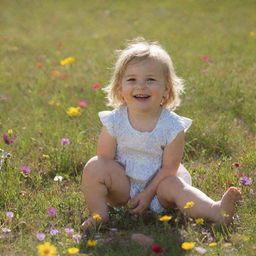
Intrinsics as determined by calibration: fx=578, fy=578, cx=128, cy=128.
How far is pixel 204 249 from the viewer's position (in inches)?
111

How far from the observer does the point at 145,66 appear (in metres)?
3.40

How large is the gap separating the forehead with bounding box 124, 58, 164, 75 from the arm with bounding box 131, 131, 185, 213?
404 mm

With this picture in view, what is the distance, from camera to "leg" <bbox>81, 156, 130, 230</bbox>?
3.27m

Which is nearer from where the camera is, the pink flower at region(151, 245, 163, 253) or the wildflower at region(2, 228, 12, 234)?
the pink flower at region(151, 245, 163, 253)

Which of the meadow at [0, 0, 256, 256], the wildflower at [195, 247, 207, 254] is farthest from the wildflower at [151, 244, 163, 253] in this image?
the wildflower at [195, 247, 207, 254]

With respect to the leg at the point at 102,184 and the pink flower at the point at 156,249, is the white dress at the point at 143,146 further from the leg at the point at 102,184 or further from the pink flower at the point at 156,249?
the pink flower at the point at 156,249

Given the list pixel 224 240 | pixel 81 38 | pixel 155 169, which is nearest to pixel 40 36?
pixel 81 38

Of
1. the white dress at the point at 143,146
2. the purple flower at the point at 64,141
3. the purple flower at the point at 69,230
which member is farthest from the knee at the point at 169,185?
the purple flower at the point at 64,141

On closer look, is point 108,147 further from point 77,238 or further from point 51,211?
point 77,238

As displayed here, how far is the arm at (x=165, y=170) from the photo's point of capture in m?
3.30

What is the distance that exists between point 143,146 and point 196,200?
489mm

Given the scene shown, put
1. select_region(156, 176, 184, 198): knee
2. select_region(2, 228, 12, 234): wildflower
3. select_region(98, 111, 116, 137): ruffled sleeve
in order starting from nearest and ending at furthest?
1. select_region(2, 228, 12, 234): wildflower
2. select_region(156, 176, 184, 198): knee
3. select_region(98, 111, 116, 137): ruffled sleeve

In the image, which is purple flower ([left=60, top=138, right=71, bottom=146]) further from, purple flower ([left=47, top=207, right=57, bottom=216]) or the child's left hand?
the child's left hand

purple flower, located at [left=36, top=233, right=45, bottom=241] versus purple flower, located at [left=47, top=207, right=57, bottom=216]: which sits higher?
purple flower, located at [left=36, top=233, right=45, bottom=241]
